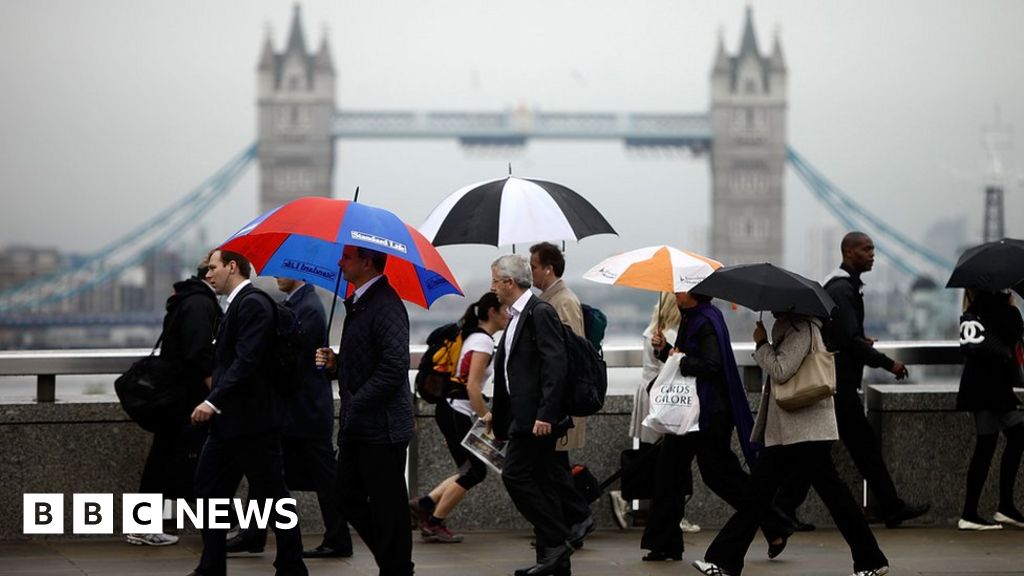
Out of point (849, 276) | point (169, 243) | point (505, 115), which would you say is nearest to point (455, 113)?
point (505, 115)

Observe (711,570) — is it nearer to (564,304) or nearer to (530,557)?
(530,557)

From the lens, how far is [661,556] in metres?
5.04

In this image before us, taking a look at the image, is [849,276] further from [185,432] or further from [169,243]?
[169,243]

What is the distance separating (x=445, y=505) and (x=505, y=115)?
10199cm

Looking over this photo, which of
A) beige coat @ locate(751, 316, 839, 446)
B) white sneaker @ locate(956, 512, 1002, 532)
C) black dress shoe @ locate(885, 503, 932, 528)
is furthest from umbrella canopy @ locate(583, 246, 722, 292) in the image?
white sneaker @ locate(956, 512, 1002, 532)

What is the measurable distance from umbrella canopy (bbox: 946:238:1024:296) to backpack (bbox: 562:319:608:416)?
1495 mm

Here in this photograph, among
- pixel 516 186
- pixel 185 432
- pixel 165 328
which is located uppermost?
pixel 516 186

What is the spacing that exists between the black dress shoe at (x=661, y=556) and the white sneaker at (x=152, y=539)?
160cm

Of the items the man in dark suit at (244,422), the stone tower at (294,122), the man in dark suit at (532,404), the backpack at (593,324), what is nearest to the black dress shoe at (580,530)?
the man in dark suit at (532,404)

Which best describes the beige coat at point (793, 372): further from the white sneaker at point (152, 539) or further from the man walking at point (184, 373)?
the white sneaker at point (152, 539)

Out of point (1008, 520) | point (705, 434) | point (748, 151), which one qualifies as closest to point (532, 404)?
point (705, 434)

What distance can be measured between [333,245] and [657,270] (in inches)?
44.6

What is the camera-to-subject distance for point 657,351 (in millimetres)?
5137

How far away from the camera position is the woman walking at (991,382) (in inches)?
223
